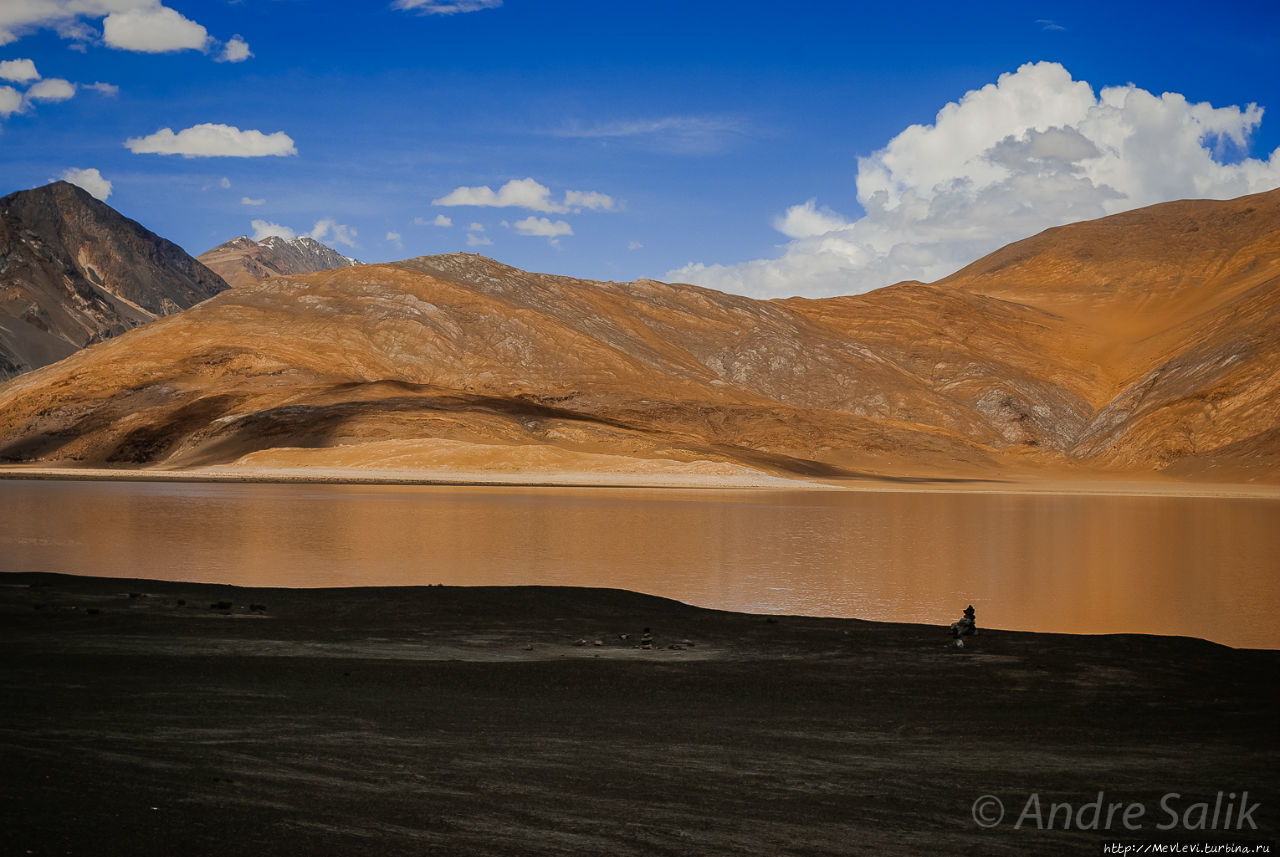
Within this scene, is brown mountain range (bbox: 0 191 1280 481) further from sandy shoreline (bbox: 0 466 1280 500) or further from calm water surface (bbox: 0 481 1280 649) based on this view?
calm water surface (bbox: 0 481 1280 649)

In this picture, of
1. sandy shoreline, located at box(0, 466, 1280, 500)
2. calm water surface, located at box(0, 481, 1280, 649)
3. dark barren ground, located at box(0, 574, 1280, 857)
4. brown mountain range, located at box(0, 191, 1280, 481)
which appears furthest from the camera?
brown mountain range, located at box(0, 191, 1280, 481)

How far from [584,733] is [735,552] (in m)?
21.2

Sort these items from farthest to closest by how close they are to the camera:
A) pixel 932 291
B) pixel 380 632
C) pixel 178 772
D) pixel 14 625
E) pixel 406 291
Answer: pixel 932 291 → pixel 406 291 → pixel 380 632 → pixel 14 625 → pixel 178 772

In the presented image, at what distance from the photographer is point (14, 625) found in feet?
51.0

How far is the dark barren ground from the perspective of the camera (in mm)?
7129

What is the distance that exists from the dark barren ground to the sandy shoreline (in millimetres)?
58128

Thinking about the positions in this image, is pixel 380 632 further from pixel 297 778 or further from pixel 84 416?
pixel 84 416

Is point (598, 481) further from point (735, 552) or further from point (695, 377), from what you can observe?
point (695, 377)

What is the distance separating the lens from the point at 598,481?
262 feet

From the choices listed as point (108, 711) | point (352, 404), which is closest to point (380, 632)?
point (108, 711)

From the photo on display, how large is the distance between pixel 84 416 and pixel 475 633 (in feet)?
353

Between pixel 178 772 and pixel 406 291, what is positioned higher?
pixel 406 291

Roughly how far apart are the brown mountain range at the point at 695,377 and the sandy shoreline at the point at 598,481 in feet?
10.5

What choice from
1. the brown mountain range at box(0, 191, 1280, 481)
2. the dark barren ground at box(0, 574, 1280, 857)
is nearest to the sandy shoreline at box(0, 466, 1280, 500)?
the brown mountain range at box(0, 191, 1280, 481)
